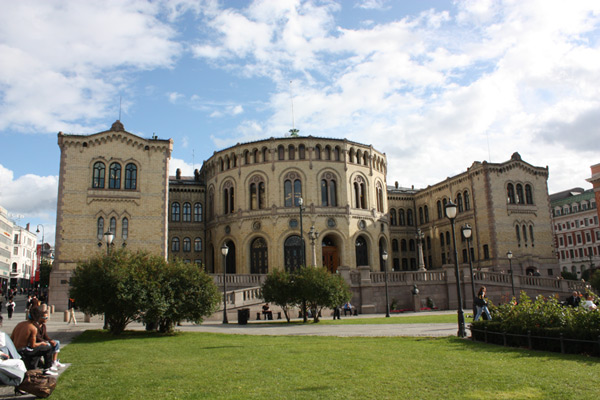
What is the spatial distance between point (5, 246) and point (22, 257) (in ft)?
54.8

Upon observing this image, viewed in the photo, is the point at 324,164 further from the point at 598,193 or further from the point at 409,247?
the point at 598,193

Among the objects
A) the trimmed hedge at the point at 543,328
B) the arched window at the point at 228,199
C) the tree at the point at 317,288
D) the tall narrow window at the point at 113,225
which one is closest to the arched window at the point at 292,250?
the arched window at the point at 228,199

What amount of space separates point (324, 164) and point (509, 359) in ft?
130

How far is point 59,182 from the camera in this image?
4178 centimetres

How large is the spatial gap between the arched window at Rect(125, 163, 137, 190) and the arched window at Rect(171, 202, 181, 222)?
43.6ft

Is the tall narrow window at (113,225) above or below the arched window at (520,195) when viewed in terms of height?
below

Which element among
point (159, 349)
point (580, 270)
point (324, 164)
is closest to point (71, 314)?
point (159, 349)

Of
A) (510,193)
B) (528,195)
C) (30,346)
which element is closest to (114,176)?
(30,346)

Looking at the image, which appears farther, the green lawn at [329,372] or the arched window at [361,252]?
the arched window at [361,252]

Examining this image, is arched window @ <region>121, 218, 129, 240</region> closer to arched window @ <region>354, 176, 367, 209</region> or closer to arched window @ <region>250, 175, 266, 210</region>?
arched window @ <region>250, 175, 266, 210</region>

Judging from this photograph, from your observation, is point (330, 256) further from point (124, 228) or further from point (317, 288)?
point (317, 288)

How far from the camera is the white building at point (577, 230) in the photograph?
84.9 metres

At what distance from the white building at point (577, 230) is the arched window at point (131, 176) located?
73.4m

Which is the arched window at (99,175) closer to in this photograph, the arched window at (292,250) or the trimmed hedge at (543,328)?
the arched window at (292,250)
